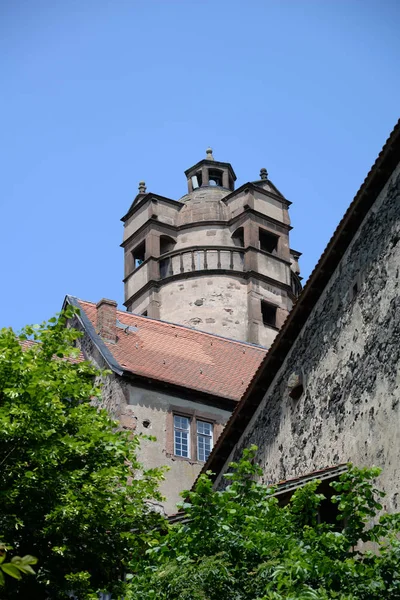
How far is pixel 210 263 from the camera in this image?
47.6m

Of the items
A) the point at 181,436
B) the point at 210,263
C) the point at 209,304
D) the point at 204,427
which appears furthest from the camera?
the point at 210,263

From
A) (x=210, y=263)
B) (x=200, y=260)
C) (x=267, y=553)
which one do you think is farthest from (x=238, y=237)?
(x=267, y=553)

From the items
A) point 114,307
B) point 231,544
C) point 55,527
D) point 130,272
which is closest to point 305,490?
point 231,544

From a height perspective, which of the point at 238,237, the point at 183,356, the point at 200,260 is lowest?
the point at 183,356

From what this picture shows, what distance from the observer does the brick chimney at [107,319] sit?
2947 cm

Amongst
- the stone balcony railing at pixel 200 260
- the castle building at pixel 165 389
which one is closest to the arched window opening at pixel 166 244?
the stone balcony railing at pixel 200 260

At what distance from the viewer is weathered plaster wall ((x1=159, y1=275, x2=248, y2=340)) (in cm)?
4525

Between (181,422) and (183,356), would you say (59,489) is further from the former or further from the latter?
(183,356)

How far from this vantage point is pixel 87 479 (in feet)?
57.1

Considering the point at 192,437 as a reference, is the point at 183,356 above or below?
above

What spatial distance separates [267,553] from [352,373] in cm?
514

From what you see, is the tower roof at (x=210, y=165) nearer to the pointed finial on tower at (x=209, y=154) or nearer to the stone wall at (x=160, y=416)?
the pointed finial on tower at (x=209, y=154)

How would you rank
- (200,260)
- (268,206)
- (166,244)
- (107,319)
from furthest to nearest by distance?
(268,206) < (166,244) < (200,260) < (107,319)

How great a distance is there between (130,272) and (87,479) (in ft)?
106
